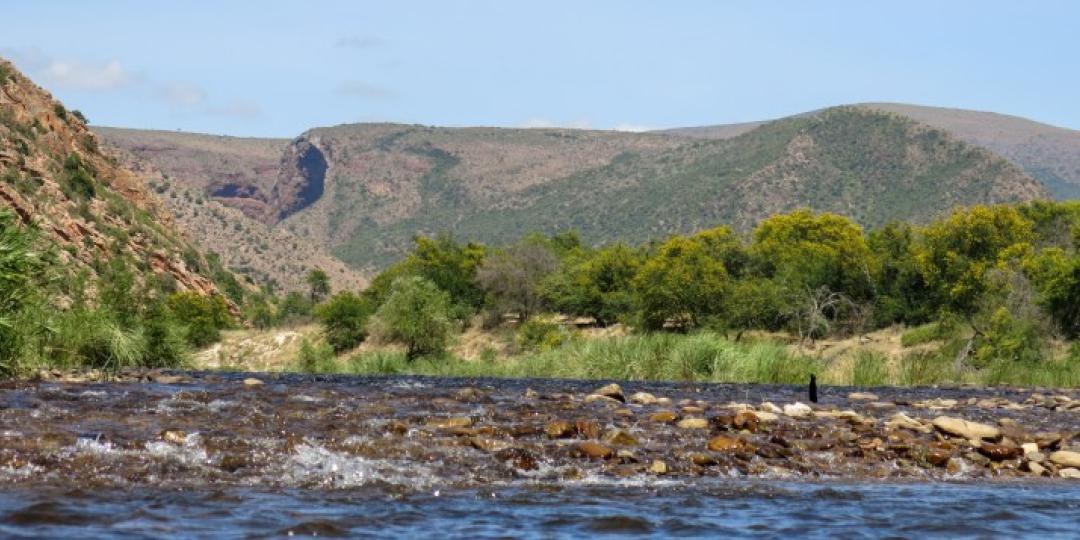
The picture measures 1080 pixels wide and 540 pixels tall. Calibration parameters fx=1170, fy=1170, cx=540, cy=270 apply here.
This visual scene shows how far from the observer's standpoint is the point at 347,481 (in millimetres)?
14695

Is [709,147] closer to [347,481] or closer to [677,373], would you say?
[677,373]

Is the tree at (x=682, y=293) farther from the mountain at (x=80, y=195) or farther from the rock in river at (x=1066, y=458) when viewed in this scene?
the rock in river at (x=1066, y=458)

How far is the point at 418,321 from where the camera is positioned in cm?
5419

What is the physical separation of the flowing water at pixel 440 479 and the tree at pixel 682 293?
129 ft

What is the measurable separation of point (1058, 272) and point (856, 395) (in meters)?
23.3

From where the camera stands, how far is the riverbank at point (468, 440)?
14.9 meters

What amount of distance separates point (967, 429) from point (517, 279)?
54691 mm

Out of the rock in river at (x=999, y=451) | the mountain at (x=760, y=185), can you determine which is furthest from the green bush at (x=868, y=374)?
the mountain at (x=760, y=185)

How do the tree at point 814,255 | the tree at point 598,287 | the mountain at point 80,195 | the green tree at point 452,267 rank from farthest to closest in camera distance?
1. the green tree at point 452,267
2. the mountain at point 80,195
3. the tree at point 598,287
4. the tree at point 814,255

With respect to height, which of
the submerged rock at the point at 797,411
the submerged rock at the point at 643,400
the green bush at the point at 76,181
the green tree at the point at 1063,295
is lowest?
the submerged rock at the point at 643,400

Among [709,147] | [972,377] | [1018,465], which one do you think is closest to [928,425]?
[1018,465]

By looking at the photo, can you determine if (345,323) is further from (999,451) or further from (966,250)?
(999,451)

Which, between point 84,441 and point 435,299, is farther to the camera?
point 435,299

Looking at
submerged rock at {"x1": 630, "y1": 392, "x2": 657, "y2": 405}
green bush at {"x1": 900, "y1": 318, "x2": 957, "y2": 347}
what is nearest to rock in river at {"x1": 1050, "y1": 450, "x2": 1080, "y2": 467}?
submerged rock at {"x1": 630, "y1": 392, "x2": 657, "y2": 405}
